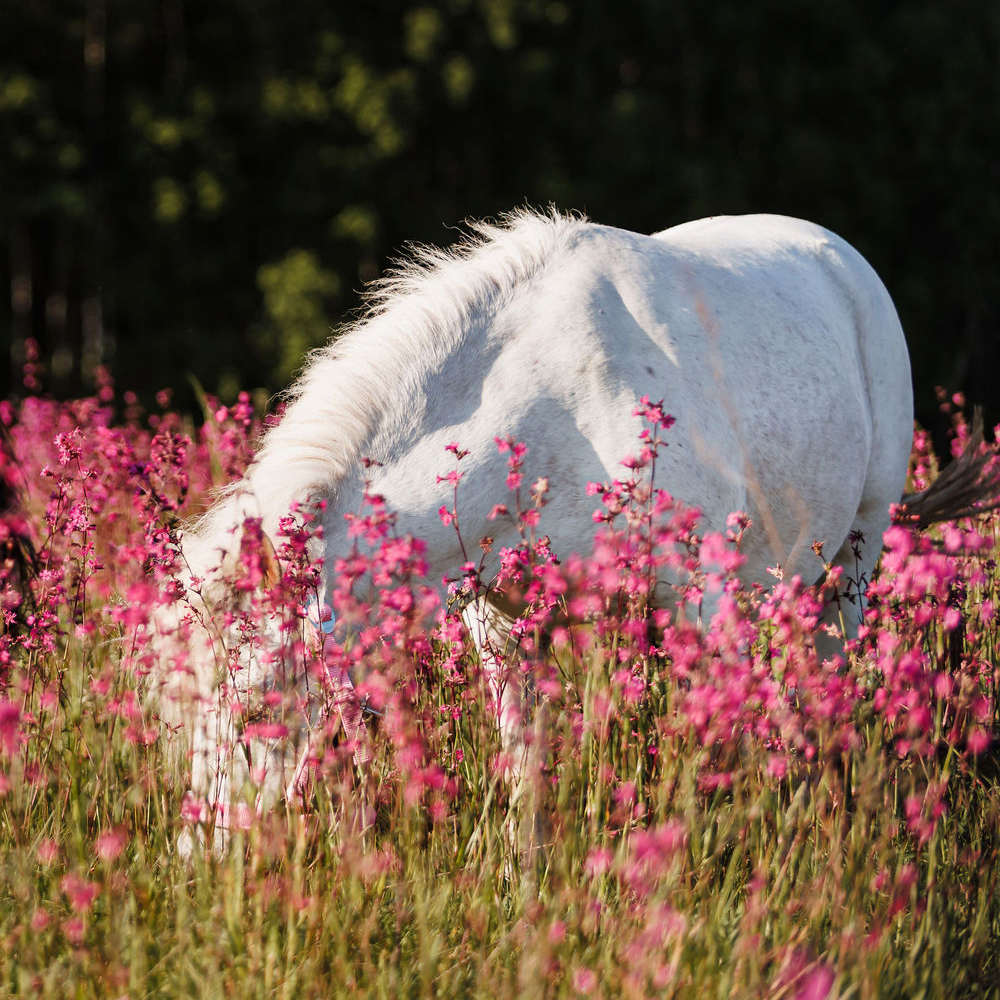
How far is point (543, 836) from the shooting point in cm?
262

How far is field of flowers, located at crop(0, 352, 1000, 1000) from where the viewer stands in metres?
1.84

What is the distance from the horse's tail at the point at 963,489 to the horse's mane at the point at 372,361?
7.19 feet

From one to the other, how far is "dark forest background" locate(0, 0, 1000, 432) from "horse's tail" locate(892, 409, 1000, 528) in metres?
11.7

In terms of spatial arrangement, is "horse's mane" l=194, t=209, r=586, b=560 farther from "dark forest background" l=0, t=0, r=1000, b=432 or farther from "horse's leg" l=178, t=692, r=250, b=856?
"dark forest background" l=0, t=0, r=1000, b=432

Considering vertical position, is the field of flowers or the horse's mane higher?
the horse's mane

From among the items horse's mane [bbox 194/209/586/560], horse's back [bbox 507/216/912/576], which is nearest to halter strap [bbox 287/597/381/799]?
horse's mane [bbox 194/209/586/560]

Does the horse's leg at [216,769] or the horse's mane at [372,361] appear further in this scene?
the horse's mane at [372,361]

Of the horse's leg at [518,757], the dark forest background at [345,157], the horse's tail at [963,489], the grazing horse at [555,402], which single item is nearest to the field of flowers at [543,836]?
the horse's leg at [518,757]

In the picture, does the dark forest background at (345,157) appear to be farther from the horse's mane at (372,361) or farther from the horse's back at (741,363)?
the horse's mane at (372,361)

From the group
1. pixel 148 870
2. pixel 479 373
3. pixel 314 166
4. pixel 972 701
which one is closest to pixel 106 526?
pixel 479 373

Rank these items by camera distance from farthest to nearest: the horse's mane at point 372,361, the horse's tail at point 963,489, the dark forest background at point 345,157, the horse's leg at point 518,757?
the dark forest background at point 345,157, the horse's tail at point 963,489, the horse's mane at point 372,361, the horse's leg at point 518,757

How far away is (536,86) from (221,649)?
1843 centimetres

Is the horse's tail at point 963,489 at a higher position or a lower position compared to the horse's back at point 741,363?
lower

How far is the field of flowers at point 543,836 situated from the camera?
1.84 m
